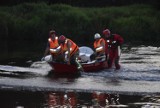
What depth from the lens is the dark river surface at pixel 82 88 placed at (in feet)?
53.5

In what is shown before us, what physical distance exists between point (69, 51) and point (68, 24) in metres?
25.0

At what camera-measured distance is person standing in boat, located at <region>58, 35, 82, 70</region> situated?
22391 millimetres

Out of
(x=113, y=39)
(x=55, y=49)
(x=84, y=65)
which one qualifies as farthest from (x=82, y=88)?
(x=113, y=39)

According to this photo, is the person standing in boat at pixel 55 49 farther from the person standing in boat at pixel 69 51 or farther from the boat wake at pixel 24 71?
the boat wake at pixel 24 71

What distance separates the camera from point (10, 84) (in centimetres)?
1956

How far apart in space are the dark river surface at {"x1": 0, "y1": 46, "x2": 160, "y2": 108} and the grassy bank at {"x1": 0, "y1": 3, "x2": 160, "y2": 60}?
56.6ft

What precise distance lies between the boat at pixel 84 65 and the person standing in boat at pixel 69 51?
0.22 metres

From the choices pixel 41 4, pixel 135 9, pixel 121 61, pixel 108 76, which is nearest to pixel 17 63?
pixel 121 61

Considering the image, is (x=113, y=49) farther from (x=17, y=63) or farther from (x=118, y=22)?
(x=118, y=22)

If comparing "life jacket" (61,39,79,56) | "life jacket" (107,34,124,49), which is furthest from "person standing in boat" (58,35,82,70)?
"life jacket" (107,34,124,49)

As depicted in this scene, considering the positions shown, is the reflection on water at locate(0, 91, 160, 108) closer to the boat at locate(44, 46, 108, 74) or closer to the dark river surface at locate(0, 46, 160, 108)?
the dark river surface at locate(0, 46, 160, 108)

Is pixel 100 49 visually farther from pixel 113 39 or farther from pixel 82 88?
pixel 82 88

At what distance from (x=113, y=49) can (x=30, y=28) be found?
73.0ft

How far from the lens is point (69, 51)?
22344 millimetres
